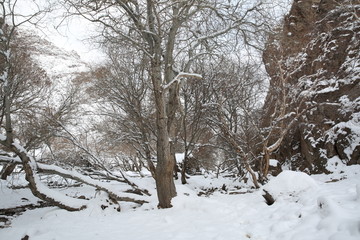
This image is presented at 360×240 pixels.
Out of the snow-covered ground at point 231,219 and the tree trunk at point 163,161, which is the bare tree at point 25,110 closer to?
the snow-covered ground at point 231,219

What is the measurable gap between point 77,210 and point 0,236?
170cm

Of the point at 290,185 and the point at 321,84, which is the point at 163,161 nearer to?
the point at 290,185

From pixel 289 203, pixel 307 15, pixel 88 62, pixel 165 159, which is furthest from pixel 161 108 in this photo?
A: pixel 307 15

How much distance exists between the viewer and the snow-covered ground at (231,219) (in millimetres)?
2910

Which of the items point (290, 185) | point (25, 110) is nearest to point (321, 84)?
point (290, 185)

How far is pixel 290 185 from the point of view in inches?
196

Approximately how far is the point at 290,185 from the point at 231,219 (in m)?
1.58

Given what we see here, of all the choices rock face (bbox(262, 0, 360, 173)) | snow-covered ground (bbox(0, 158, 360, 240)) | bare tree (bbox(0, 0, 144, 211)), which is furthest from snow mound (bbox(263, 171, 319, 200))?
bare tree (bbox(0, 0, 144, 211))

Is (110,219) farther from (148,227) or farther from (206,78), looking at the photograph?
(206,78)

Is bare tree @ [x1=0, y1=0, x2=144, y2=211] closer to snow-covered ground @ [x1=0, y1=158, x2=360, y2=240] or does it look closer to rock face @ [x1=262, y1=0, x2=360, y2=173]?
snow-covered ground @ [x1=0, y1=158, x2=360, y2=240]

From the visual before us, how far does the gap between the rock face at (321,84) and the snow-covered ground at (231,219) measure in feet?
9.55

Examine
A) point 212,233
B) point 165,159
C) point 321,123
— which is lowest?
point 212,233

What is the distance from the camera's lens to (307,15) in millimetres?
10703

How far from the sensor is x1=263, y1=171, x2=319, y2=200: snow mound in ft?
15.8
